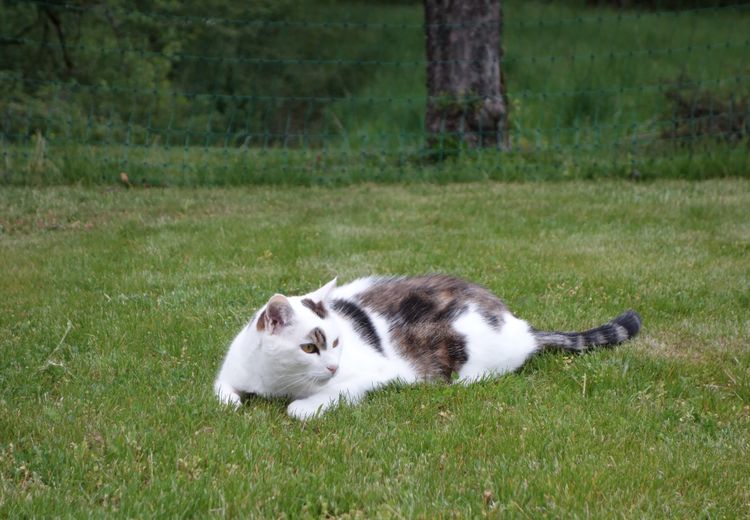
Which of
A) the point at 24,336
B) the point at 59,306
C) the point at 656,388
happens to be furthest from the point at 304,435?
the point at 59,306

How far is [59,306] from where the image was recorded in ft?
17.2

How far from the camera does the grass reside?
295 cm

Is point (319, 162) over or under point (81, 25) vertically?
under

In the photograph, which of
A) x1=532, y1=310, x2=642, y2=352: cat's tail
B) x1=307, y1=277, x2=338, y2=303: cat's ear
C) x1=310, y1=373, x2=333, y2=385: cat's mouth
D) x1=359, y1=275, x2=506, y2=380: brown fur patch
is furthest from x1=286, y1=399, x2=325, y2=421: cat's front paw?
x1=532, y1=310, x2=642, y2=352: cat's tail

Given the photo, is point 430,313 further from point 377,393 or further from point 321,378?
point 321,378

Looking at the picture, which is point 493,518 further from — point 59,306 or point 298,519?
point 59,306

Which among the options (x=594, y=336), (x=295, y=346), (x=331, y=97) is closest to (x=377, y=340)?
(x=295, y=346)

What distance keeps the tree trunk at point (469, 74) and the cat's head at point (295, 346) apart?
689 cm

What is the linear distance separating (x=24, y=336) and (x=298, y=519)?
101 inches

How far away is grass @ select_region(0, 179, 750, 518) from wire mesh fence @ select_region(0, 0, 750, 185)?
223 cm

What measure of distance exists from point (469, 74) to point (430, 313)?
6.78 metres

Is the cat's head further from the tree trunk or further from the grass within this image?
the tree trunk

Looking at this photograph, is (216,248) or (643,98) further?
(643,98)

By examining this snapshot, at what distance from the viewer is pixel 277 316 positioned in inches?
147
